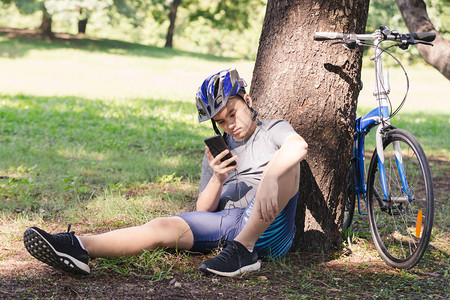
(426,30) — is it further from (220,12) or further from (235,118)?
(220,12)

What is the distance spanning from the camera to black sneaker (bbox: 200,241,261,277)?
3023 mm

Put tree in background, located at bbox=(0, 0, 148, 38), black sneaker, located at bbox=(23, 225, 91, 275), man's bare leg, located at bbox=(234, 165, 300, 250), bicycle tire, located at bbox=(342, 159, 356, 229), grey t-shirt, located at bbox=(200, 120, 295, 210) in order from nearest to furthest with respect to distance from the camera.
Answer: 1. black sneaker, located at bbox=(23, 225, 91, 275)
2. man's bare leg, located at bbox=(234, 165, 300, 250)
3. grey t-shirt, located at bbox=(200, 120, 295, 210)
4. bicycle tire, located at bbox=(342, 159, 356, 229)
5. tree in background, located at bbox=(0, 0, 148, 38)

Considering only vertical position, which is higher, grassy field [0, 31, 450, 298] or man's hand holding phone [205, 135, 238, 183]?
man's hand holding phone [205, 135, 238, 183]

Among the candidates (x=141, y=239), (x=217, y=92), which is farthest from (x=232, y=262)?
(x=217, y=92)

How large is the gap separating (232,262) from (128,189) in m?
2.38

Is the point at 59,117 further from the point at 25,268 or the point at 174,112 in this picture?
the point at 25,268

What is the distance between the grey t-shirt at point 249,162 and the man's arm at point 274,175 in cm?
33

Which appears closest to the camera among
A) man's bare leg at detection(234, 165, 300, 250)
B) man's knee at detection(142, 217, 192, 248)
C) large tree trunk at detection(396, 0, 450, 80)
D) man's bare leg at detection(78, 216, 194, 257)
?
man's bare leg at detection(234, 165, 300, 250)

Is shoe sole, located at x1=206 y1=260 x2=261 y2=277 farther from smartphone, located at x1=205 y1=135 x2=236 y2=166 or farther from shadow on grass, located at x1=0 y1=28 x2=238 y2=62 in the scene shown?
shadow on grass, located at x1=0 y1=28 x2=238 y2=62

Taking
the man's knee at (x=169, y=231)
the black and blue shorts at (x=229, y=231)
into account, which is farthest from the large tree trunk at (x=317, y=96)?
the man's knee at (x=169, y=231)

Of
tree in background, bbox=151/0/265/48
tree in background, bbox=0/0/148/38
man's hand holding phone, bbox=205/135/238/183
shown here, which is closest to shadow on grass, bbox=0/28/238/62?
tree in background, bbox=0/0/148/38

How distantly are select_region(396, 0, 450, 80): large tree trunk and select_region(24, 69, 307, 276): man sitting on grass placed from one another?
398cm

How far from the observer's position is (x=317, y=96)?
358 cm

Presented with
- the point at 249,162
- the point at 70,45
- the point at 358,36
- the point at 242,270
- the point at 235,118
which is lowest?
the point at 70,45
